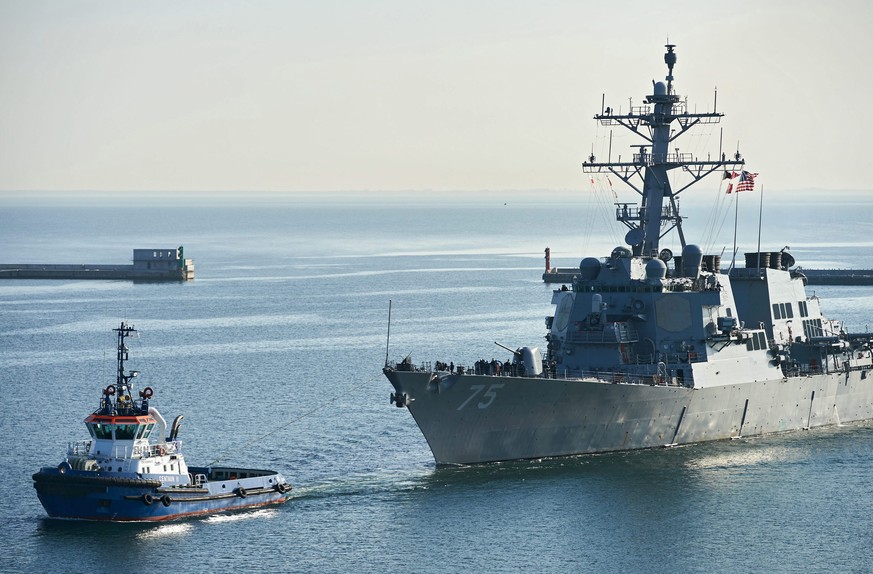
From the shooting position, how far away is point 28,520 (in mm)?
39125

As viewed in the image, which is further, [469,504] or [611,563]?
[469,504]

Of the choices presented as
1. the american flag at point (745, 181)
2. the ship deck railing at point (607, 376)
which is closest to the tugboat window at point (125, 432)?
the ship deck railing at point (607, 376)

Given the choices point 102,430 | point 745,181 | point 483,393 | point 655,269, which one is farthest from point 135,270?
point 102,430

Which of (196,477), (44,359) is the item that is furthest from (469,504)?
(44,359)

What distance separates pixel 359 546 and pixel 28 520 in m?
9.38

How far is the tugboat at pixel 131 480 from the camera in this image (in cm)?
3891

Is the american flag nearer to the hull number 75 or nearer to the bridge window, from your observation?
the hull number 75

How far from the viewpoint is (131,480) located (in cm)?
3891

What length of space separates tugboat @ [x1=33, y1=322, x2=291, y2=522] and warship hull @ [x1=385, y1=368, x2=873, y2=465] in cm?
593

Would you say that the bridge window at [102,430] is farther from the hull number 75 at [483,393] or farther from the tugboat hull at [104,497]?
Answer: the hull number 75 at [483,393]

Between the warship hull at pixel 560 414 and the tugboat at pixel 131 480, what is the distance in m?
5.93

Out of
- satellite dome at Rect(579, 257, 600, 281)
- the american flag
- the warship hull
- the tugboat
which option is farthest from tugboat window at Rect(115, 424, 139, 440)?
the american flag

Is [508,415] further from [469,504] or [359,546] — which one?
[359,546]

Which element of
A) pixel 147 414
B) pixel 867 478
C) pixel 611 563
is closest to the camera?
pixel 611 563
